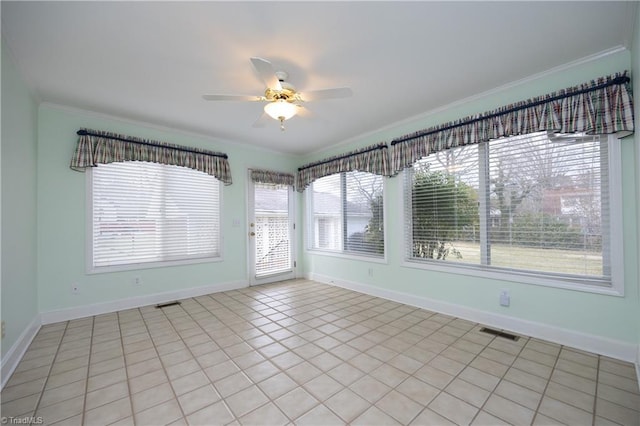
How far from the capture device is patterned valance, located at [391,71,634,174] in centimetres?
222

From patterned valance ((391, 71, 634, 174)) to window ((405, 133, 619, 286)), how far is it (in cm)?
15

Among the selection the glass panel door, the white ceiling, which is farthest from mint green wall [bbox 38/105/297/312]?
the glass panel door

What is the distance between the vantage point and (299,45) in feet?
7.10

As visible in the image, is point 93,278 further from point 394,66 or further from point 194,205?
point 394,66

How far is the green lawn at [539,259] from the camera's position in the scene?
8.11ft

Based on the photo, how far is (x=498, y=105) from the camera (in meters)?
2.95

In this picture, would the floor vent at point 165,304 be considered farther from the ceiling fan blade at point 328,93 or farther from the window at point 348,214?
the ceiling fan blade at point 328,93

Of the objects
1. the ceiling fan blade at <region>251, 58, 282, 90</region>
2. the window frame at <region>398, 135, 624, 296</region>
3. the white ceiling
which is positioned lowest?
the window frame at <region>398, 135, 624, 296</region>

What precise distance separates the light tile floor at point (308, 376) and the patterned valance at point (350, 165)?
7.01 ft

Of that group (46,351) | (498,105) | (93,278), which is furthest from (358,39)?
(93,278)

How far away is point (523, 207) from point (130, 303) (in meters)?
4.89

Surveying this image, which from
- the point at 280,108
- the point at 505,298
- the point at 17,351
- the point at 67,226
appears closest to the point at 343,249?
the point at 505,298

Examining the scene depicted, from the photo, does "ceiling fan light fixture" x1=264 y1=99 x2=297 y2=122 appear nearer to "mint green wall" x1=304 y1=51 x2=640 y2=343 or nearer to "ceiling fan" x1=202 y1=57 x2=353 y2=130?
"ceiling fan" x1=202 y1=57 x2=353 y2=130

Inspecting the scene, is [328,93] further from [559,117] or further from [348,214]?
[348,214]
